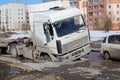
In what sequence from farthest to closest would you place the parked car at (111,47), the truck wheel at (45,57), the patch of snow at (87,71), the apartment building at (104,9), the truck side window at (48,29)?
the apartment building at (104,9) → the parked car at (111,47) → the truck wheel at (45,57) → the truck side window at (48,29) → the patch of snow at (87,71)

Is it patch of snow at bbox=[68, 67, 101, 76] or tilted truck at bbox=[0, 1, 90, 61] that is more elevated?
tilted truck at bbox=[0, 1, 90, 61]

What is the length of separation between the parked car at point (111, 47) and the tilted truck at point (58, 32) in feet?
5.93

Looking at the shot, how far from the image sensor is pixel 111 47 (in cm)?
1902

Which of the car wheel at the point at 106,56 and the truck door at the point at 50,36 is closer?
the truck door at the point at 50,36

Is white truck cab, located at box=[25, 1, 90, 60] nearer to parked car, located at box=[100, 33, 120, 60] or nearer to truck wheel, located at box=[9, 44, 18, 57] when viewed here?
parked car, located at box=[100, 33, 120, 60]

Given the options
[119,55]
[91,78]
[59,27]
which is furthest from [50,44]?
[91,78]

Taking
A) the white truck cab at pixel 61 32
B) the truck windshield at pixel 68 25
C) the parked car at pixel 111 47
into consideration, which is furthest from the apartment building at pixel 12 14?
the truck windshield at pixel 68 25

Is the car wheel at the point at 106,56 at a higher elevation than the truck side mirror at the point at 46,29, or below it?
below

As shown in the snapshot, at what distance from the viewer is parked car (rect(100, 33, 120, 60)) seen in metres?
18.5

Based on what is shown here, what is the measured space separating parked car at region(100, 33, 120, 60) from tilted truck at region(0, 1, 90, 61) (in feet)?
5.93

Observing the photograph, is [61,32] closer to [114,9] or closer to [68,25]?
[68,25]

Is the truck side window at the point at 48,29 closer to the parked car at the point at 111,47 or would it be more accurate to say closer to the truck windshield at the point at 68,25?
the truck windshield at the point at 68,25

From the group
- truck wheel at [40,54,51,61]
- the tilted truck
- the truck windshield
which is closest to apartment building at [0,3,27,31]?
the tilted truck

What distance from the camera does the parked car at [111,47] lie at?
18.5m
